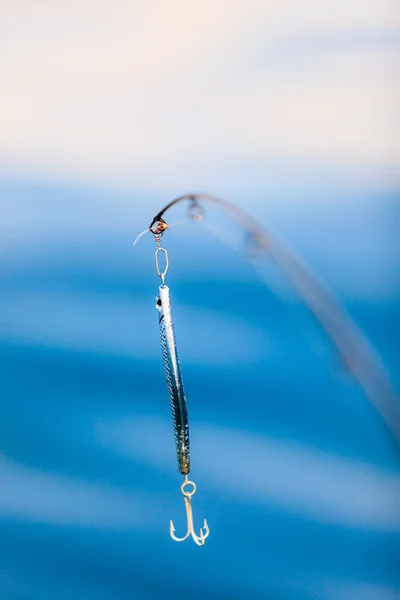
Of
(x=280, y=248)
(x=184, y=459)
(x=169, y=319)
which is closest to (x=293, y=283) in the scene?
(x=280, y=248)

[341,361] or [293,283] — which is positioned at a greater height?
[293,283]

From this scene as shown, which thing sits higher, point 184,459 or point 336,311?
point 336,311

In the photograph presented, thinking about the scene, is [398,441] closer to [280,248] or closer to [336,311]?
[336,311]

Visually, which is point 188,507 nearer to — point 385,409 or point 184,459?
point 184,459

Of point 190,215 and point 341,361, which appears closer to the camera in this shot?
point 341,361

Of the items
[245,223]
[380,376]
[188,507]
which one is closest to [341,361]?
[380,376]

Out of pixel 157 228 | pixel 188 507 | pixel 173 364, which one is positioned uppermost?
pixel 157 228
